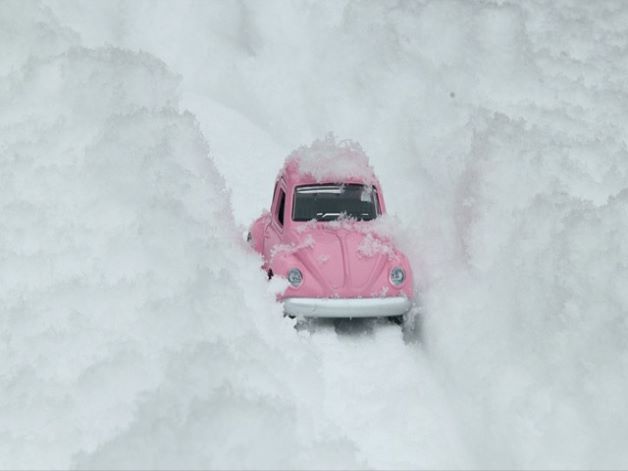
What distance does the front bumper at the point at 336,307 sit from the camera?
6.83 m

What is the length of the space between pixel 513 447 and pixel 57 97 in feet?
17.9

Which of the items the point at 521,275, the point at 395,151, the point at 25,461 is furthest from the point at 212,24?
the point at 25,461

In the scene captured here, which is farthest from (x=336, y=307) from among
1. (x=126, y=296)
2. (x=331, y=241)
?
(x=126, y=296)

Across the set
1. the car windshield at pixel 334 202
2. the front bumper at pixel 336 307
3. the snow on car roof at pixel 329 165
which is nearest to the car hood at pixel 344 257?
the front bumper at pixel 336 307

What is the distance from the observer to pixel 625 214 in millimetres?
6742

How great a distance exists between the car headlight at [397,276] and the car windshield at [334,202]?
895 millimetres

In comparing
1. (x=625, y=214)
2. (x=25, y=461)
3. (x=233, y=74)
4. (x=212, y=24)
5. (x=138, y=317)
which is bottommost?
(x=25, y=461)

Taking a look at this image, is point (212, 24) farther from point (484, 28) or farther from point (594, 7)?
point (594, 7)

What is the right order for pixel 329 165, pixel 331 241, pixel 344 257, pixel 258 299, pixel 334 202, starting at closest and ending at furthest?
pixel 258 299 < pixel 344 257 < pixel 331 241 < pixel 334 202 < pixel 329 165

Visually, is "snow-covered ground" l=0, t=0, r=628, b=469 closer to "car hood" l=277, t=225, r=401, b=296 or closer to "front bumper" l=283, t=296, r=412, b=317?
"front bumper" l=283, t=296, r=412, b=317

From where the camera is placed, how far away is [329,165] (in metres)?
8.17

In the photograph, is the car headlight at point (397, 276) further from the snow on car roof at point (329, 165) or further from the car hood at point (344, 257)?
the snow on car roof at point (329, 165)

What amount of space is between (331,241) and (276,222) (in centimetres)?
99

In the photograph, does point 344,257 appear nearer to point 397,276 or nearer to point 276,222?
point 397,276
